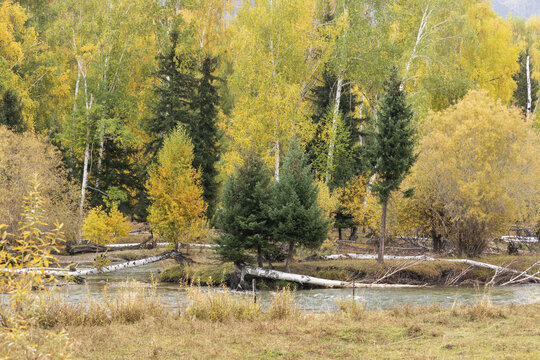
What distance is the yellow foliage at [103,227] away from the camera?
1172 inches

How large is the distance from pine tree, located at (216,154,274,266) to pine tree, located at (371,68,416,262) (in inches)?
218

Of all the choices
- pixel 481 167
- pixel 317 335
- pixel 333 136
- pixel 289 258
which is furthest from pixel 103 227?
pixel 317 335

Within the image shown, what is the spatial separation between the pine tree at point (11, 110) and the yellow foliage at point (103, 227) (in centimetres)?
828

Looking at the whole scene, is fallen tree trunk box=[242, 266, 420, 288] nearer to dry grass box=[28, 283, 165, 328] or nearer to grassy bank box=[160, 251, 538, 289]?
grassy bank box=[160, 251, 538, 289]

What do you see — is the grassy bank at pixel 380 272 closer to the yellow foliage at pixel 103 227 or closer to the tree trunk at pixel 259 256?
the tree trunk at pixel 259 256

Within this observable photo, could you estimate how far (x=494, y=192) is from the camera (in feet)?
83.4

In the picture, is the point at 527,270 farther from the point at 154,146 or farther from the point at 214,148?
the point at 154,146

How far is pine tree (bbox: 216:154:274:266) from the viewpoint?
23109mm

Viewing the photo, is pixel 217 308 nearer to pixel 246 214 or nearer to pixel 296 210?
pixel 296 210

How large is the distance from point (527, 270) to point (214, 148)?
21.2 m

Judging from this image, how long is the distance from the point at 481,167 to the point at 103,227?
69.0 ft

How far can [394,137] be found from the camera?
2398 centimetres

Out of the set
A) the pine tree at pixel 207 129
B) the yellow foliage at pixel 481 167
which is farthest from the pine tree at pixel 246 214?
the pine tree at pixel 207 129

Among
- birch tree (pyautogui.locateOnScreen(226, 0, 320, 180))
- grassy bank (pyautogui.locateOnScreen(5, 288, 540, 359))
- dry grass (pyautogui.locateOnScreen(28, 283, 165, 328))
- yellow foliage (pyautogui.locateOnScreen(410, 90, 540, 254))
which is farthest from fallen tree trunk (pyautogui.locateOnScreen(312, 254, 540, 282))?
dry grass (pyautogui.locateOnScreen(28, 283, 165, 328))
